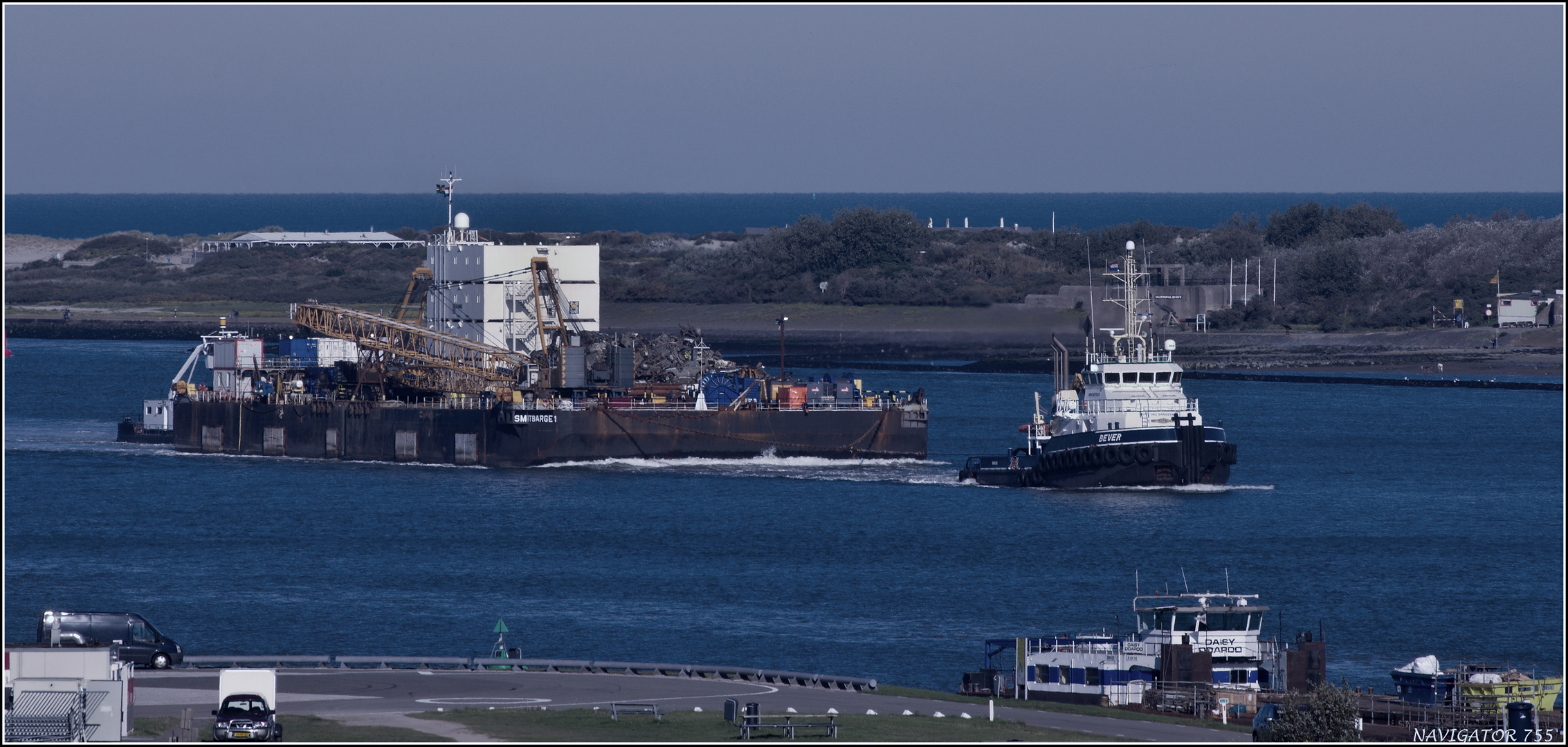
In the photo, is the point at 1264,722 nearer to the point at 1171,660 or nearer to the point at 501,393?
the point at 1171,660

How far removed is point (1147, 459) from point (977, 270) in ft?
335

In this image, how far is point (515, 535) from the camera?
6359cm

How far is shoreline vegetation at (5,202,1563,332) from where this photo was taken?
14938 cm

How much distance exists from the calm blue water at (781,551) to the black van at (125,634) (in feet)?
20.5

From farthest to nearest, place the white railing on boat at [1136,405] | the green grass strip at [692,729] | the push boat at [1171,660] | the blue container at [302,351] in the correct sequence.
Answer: the blue container at [302,351] → the white railing on boat at [1136,405] → the push boat at [1171,660] → the green grass strip at [692,729]

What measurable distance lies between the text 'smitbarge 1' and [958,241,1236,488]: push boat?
8.12 meters

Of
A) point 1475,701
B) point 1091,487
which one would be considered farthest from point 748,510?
point 1475,701

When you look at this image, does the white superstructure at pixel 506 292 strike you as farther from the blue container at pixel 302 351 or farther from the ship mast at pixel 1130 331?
the ship mast at pixel 1130 331

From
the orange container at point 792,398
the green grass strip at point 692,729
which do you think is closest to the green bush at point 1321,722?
the green grass strip at point 692,729

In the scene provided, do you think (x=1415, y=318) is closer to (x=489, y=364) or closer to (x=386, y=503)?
(x=489, y=364)

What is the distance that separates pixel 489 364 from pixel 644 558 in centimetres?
2853

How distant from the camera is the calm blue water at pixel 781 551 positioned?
156 ft

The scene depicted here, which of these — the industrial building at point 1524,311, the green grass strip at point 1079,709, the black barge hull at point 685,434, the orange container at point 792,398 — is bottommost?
the green grass strip at point 1079,709

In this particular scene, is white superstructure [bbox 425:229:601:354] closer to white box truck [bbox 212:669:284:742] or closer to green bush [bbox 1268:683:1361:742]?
white box truck [bbox 212:669:284:742]
